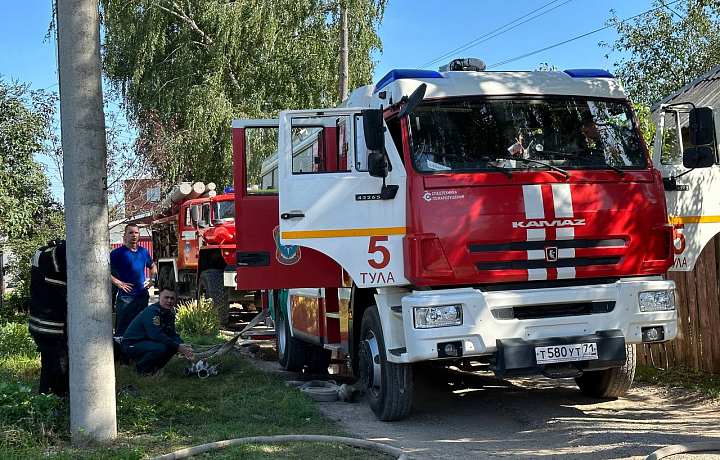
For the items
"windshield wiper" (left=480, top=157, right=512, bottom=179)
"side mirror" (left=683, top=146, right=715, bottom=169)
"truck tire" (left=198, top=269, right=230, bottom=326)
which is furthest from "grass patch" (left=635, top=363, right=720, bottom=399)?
"truck tire" (left=198, top=269, right=230, bottom=326)

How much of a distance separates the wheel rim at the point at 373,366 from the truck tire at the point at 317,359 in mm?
3003

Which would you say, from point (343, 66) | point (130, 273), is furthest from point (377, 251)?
point (343, 66)

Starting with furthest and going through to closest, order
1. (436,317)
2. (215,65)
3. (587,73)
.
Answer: (215,65) → (587,73) → (436,317)

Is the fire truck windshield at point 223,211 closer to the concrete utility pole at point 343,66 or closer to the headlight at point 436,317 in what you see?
the concrete utility pole at point 343,66

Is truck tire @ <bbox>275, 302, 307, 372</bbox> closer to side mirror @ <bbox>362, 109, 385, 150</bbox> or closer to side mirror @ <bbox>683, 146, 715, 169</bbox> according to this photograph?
side mirror @ <bbox>362, 109, 385, 150</bbox>

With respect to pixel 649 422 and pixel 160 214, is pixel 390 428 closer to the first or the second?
pixel 649 422

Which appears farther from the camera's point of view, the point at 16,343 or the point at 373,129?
the point at 16,343

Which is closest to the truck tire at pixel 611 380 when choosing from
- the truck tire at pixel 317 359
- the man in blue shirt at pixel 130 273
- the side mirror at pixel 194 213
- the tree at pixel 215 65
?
the truck tire at pixel 317 359

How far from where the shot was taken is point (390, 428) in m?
6.89

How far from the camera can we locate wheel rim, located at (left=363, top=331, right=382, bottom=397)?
23.4 feet

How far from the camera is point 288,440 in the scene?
236 inches

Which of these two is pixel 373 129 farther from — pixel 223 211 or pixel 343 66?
pixel 343 66

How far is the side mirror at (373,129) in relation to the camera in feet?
21.0

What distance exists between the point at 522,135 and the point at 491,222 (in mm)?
909
